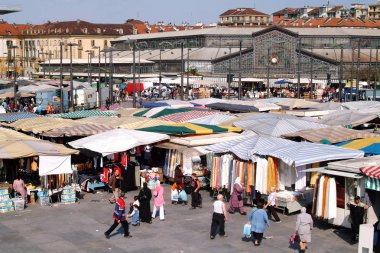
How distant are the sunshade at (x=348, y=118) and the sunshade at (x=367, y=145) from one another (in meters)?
6.53

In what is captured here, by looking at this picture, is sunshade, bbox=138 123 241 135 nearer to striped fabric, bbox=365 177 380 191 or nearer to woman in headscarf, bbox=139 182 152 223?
woman in headscarf, bbox=139 182 152 223

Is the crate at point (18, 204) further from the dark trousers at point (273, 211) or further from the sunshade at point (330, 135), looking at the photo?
the sunshade at point (330, 135)

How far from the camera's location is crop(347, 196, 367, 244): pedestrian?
53.5 feet

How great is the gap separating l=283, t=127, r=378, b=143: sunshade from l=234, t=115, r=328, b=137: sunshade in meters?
1.07

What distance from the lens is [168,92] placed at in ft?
235

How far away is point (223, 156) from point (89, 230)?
5427mm

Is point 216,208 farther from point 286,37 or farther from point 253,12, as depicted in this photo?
point 253,12

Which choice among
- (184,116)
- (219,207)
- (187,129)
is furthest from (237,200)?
(184,116)

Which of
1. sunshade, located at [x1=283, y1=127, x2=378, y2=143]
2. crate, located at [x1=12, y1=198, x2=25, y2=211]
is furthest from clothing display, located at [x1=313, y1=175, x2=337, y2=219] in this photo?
crate, located at [x1=12, y1=198, x2=25, y2=211]

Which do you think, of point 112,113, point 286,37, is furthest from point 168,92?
point 112,113

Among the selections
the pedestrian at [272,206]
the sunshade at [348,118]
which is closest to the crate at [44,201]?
the pedestrian at [272,206]

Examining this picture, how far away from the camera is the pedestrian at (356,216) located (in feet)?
53.5

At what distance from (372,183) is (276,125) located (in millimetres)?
9584

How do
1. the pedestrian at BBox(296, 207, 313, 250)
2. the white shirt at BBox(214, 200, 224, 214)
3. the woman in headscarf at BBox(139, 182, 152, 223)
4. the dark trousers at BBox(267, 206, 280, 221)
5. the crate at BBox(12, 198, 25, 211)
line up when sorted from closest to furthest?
the pedestrian at BBox(296, 207, 313, 250) < the white shirt at BBox(214, 200, 224, 214) < the woman in headscarf at BBox(139, 182, 152, 223) < the dark trousers at BBox(267, 206, 280, 221) < the crate at BBox(12, 198, 25, 211)
